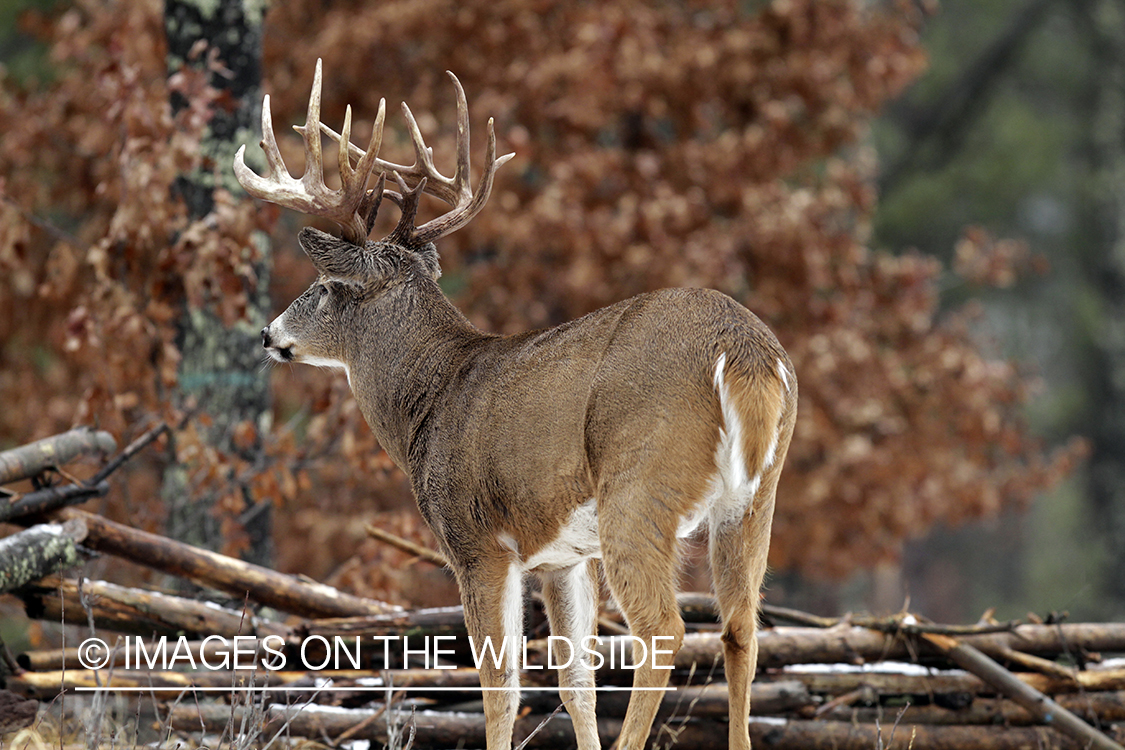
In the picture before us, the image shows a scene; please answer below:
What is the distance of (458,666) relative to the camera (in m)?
5.42

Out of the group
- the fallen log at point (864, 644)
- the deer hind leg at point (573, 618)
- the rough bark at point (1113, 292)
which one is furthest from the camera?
the rough bark at point (1113, 292)

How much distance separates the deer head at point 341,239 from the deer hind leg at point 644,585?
162 centimetres

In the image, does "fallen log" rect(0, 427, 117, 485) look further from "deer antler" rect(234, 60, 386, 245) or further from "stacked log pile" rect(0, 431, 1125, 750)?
"deer antler" rect(234, 60, 386, 245)

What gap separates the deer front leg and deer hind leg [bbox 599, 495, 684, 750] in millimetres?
611

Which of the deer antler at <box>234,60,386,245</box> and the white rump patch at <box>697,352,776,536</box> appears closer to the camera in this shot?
the white rump patch at <box>697,352,776,536</box>

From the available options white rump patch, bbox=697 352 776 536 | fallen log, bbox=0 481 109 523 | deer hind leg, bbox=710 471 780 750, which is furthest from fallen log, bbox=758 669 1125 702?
fallen log, bbox=0 481 109 523

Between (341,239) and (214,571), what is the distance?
170 centimetres

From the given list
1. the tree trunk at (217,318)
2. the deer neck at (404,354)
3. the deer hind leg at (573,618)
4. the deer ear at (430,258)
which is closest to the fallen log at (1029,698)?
the deer hind leg at (573,618)

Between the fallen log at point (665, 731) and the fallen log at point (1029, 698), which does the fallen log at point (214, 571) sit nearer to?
the fallen log at point (665, 731)

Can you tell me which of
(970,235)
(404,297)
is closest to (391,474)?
(404,297)

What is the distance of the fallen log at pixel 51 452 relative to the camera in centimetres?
541

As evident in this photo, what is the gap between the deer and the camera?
387 centimetres

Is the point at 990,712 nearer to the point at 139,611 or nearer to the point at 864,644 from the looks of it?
the point at 864,644

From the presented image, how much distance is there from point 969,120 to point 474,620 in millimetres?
17748
